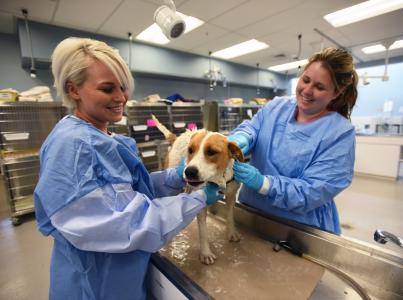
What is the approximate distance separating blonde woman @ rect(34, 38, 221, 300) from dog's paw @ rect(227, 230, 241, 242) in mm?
354

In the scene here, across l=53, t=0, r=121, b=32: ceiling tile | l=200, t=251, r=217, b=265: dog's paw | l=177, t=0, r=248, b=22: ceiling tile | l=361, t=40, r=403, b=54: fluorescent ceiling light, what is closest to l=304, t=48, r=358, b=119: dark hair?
l=200, t=251, r=217, b=265: dog's paw

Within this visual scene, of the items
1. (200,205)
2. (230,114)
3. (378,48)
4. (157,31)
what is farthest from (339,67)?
(378,48)

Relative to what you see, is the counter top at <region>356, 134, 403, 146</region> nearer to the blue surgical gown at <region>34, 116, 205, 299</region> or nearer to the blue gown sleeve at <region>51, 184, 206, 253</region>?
A: the blue surgical gown at <region>34, 116, 205, 299</region>

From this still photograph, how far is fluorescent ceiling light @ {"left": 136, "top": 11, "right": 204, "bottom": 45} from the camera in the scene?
10.5ft

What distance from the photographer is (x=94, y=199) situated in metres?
0.54

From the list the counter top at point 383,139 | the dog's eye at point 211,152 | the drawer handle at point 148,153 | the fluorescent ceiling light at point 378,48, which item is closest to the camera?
the dog's eye at point 211,152

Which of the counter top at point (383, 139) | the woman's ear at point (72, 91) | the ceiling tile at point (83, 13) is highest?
the ceiling tile at point (83, 13)

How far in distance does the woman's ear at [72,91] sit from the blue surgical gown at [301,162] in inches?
30.5

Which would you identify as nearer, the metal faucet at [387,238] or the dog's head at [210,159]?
the metal faucet at [387,238]

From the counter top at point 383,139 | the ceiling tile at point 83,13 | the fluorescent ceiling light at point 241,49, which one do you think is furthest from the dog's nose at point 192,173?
the counter top at point 383,139

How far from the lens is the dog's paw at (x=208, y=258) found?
32.6 inches

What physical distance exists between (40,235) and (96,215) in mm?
2531

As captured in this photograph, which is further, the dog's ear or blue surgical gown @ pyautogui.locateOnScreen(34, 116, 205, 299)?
the dog's ear

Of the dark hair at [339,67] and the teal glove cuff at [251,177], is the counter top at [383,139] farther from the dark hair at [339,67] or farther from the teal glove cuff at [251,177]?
the teal glove cuff at [251,177]
